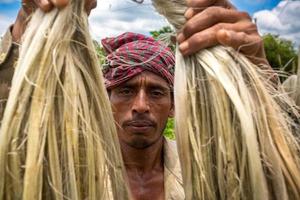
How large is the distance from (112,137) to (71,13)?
513 millimetres

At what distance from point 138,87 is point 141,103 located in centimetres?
11

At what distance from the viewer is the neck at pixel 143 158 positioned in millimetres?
3527

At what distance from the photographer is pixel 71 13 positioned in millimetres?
1934

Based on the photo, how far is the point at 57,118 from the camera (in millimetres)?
1861

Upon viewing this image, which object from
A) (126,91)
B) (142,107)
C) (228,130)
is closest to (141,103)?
(142,107)

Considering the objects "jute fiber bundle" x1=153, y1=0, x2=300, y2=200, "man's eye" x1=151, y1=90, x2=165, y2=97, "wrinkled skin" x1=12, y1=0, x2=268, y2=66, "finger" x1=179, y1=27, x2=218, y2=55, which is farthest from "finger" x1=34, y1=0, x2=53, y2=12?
"man's eye" x1=151, y1=90, x2=165, y2=97

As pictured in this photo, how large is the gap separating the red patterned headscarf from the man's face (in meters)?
0.05

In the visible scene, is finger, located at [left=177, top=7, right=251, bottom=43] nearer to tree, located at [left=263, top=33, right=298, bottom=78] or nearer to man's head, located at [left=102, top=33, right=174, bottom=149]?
tree, located at [left=263, top=33, right=298, bottom=78]

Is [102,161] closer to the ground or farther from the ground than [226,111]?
closer to the ground

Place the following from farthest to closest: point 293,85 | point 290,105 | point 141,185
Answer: point 141,185, point 293,85, point 290,105

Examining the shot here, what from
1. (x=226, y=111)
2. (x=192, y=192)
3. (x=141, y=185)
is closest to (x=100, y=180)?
(x=192, y=192)

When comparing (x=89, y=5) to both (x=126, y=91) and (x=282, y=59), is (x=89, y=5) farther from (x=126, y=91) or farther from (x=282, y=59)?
(x=282, y=59)

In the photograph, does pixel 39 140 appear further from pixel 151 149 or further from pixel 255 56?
pixel 151 149

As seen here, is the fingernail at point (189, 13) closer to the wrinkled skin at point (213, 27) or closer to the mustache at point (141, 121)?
the wrinkled skin at point (213, 27)
